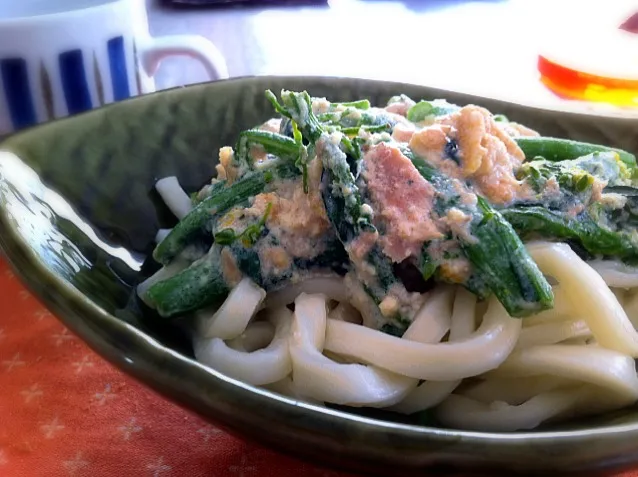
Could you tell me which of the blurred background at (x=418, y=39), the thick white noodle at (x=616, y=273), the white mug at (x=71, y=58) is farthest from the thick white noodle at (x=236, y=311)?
the blurred background at (x=418, y=39)

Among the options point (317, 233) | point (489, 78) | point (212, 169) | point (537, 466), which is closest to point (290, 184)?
point (317, 233)

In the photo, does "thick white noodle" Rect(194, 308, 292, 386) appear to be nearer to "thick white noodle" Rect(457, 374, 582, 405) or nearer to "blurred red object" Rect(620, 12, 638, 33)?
"thick white noodle" Rect(457, 374, 582, 405)

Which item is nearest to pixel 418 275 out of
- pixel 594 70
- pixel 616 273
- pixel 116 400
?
A: pixel 616 273

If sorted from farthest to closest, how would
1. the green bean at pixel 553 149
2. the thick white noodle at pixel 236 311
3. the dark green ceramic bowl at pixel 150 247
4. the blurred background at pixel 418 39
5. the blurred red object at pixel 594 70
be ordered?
1. the blurred background at pixel 418 39
2. the blurred red object at pixel 594 70
3. the green bean at pixel 553 149
4. the thick white noodle at pixel 236 311
5. the dark green ceramic bowl at pixel 150 247

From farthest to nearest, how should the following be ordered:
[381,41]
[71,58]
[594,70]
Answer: [381,41], [594,70], [71,58]

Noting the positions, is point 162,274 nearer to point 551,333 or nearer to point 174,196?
point 174,196

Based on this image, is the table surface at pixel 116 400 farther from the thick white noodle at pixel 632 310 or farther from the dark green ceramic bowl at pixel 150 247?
the thick white noodle at pixel 632 310
